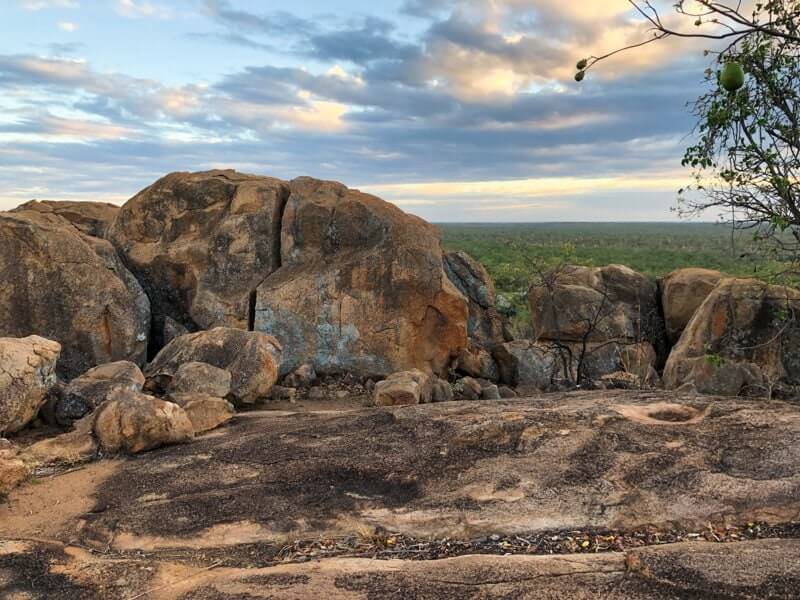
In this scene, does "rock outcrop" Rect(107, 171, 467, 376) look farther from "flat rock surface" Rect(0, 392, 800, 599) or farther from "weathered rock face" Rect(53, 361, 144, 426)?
"flat rock surface" Rect(0, 392, 800, 599)

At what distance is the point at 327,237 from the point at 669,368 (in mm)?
7116

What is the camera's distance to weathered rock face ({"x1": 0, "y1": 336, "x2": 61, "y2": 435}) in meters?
8.42

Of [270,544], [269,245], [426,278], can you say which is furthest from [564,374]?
[270,544]

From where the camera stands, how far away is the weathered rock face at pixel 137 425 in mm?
7230

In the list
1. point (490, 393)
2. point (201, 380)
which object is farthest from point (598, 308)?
point (201, 380)

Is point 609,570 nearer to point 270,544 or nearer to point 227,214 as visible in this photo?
point 270,544

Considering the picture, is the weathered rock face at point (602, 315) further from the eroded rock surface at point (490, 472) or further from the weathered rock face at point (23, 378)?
the weathered rock face at point (23, 378)

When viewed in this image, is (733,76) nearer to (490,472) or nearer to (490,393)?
(490,472)

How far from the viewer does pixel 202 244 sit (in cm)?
1416

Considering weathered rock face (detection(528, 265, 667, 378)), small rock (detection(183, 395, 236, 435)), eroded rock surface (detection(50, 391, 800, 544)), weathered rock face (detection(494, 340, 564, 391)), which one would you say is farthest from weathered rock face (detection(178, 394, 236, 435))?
weathered rock face (detection(528, 265, 667, 378))

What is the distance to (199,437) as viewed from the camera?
7738mm

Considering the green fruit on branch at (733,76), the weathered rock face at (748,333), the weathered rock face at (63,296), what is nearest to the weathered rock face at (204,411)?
the weathered rock face at (63,296)

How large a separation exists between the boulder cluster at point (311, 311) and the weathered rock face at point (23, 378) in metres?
0.21

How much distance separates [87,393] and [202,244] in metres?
5.54
